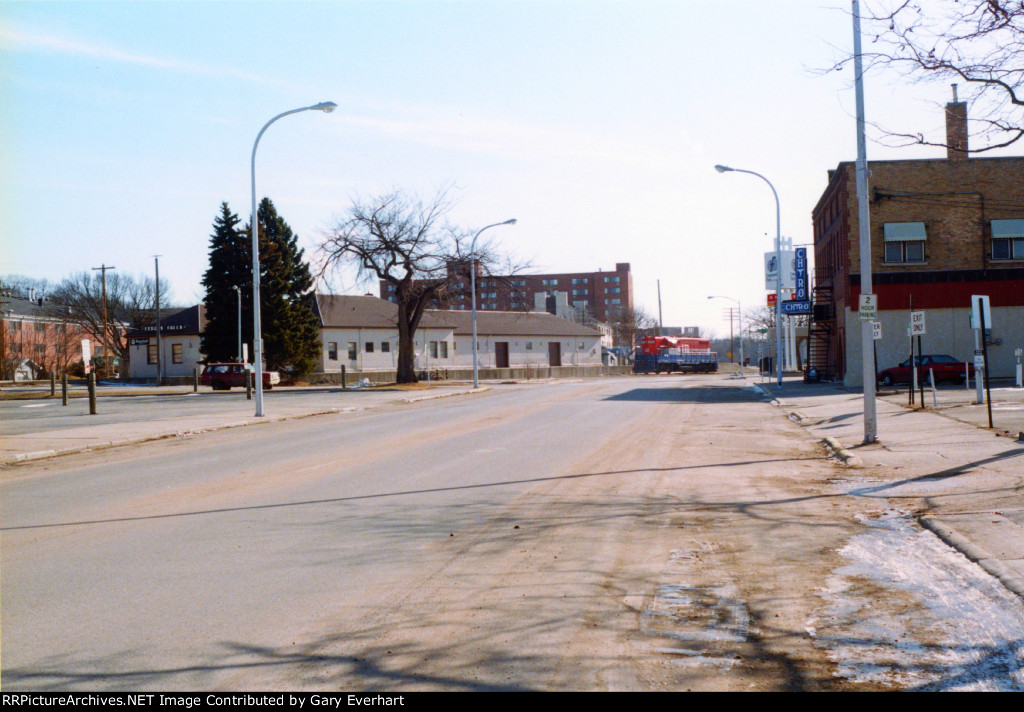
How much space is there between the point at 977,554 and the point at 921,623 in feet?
7.13

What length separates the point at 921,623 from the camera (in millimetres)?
5609

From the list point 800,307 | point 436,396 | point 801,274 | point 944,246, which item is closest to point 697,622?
point 436,396

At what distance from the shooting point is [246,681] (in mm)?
4609

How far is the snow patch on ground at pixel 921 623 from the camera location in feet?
15.5

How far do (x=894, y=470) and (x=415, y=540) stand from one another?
8.07m

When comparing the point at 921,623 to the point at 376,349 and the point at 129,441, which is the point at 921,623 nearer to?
the point at 129,441

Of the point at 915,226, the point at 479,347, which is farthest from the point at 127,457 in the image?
the point at 479,347

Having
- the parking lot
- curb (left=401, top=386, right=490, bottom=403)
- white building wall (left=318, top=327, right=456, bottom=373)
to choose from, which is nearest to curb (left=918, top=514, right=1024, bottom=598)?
the parking lot

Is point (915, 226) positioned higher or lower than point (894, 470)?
higher

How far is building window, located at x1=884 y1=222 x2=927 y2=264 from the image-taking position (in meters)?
39.5

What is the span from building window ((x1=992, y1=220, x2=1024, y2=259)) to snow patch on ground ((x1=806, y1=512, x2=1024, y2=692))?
121 feet

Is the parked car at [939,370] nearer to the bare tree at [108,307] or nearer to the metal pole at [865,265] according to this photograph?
the metal pole at [865,265]

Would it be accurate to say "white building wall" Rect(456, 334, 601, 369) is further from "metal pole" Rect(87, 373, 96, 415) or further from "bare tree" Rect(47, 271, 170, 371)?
"metal pole" Rect(87, 373, 96, 415)
